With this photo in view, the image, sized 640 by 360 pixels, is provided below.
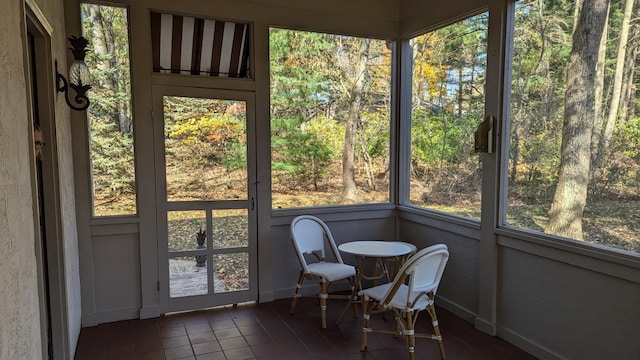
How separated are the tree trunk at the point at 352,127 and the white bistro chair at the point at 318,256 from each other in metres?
0.54

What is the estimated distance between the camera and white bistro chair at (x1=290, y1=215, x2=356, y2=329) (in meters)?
3.38

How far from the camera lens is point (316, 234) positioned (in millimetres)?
3832

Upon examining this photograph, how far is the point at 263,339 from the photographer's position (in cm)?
309

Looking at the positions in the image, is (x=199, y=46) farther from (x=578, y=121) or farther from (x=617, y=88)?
(x=617, y=88)

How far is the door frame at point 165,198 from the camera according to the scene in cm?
340

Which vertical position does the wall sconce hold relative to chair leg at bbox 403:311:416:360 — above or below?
above

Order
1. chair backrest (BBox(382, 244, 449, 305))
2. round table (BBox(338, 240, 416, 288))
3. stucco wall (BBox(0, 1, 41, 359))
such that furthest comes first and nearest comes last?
1. round table (BBox(338, 240, 416, 288))
2. chair backrest (BBox(382, 244, 449, 305))
3. stucco wall (BBox(0, 1, 41, 359))

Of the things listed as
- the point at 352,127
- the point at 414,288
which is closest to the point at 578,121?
the point at 414,288

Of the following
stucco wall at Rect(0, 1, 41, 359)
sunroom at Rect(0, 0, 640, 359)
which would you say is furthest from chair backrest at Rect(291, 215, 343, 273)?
stucco wall at Rect(0, 1, 41, 359)

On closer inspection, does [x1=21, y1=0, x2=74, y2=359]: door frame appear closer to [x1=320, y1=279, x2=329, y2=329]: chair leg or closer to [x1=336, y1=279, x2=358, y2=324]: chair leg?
[x1=320, y1=279, x2=329, y2=329]: chair leg

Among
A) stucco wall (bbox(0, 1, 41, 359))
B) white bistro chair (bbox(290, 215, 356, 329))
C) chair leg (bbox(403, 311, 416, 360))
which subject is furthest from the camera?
white bistro chair (bbox(290, 215, 356, 329))

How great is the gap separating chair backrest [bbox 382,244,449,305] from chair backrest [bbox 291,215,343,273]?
116cm

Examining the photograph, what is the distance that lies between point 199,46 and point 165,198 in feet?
4.39

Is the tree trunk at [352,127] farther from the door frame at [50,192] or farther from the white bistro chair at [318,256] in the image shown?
the door frame at [50,192]
